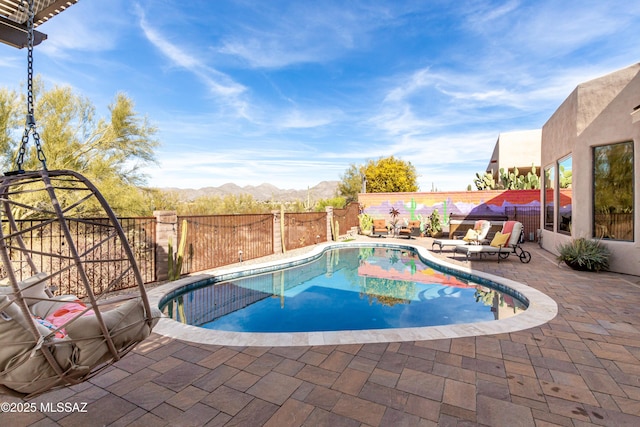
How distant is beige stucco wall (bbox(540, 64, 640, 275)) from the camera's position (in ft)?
21.6

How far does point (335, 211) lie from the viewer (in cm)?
1501

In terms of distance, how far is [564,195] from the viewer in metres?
9.18

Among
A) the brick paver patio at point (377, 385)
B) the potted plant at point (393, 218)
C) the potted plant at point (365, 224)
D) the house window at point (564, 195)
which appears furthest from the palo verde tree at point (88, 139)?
the house window at point (564, 195)

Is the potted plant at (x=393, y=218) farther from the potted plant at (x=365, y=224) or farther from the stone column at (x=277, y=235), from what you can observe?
the stone column at (x=277, y=235)

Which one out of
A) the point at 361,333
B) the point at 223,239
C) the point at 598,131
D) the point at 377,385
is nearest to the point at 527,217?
the point at 598,131

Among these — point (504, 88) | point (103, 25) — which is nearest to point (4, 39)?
point (103, 25)

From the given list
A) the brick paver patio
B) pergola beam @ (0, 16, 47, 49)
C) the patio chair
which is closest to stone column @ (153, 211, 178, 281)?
the brick paver patio

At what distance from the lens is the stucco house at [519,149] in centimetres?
2181

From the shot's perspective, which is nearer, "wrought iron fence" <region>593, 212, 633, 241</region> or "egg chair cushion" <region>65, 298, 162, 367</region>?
"egg chair cushion" <region>65, 298, 162, 367</region>

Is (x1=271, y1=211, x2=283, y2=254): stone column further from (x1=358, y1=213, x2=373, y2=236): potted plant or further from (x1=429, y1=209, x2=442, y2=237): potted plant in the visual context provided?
(x1=429, y1=209, x2=442, y2=237): potted plant

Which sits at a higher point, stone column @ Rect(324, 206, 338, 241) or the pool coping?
stone column @ Rect(324, 206, 338, 241)

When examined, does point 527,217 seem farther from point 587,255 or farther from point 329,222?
point 329,222

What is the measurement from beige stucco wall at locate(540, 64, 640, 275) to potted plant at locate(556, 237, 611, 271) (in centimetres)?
18

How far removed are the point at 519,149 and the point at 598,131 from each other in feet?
55.4
